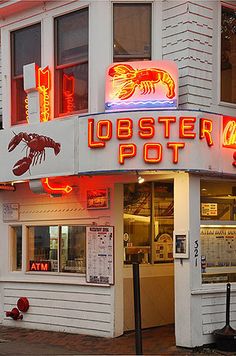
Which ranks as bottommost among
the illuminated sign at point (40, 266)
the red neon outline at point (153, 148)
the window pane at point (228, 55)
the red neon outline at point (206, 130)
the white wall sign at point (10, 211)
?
the illuminated sign at point (40, 266)

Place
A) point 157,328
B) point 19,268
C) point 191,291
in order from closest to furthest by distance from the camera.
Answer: point 191,291
point 157,328
point 19,268

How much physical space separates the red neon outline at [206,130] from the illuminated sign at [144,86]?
Answer: 0.52 meters

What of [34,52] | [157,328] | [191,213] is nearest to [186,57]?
[191,213]

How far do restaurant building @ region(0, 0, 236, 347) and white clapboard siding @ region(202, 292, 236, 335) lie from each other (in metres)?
0.02

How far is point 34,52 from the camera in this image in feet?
41.7

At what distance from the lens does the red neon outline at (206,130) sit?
33.5 ft

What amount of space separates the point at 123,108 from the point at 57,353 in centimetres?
415

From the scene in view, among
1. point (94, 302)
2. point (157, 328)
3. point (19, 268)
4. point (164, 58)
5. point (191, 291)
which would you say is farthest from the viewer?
point (19, 268)

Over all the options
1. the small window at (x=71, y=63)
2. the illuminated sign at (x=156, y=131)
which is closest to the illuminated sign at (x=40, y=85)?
the small window at (x=71, y=63)

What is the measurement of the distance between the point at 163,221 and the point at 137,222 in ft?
2.40

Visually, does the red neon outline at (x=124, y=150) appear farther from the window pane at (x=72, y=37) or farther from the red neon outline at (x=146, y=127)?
the window pane at (x=72, y=37)

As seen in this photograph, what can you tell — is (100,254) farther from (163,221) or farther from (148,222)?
(163,221)

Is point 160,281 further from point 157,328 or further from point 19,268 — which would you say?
point 19,268

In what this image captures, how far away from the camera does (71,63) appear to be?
39.1ft
